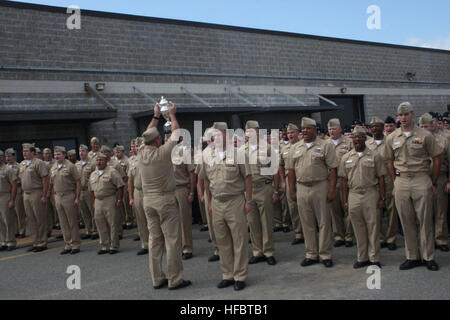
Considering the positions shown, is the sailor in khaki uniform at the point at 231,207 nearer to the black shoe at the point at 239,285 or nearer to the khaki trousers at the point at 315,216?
the black shoe at the point at 239,285

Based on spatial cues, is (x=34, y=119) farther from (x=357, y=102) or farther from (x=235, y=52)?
(x=357, y=102)

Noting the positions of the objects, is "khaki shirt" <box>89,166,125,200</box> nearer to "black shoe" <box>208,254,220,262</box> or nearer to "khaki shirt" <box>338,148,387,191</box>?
"black shoe" <box>208,254,220,262</box>

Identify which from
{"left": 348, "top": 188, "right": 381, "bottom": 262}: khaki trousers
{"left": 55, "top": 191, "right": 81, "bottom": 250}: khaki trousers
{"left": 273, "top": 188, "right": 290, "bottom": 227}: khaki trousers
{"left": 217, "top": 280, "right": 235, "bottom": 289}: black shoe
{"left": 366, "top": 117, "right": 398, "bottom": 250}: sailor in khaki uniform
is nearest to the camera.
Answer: {"left": 217, "top": 280, "right": 235, "bottom": 289}: black shoe

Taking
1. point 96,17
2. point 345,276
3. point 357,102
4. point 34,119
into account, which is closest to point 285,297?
point 345,276

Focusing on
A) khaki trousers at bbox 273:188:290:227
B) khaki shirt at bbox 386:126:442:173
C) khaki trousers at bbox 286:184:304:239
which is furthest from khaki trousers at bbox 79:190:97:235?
khaki shirt at bbox 386:126:442:173

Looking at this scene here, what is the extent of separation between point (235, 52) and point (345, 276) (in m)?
14.8

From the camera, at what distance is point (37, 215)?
886 cm

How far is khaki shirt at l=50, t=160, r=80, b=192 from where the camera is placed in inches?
335

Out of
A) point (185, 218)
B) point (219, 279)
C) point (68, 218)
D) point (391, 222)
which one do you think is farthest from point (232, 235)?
point (68, 218)

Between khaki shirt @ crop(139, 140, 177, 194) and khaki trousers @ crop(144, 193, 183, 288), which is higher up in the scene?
khaki shirt @ crop(139, 140, 177, 194)

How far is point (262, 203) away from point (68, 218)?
3973 millimetres

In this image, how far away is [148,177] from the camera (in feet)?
19.0

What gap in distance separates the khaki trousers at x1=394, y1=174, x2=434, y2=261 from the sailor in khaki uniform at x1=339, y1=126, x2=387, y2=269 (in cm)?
30

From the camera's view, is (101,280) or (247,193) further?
(101,280)
